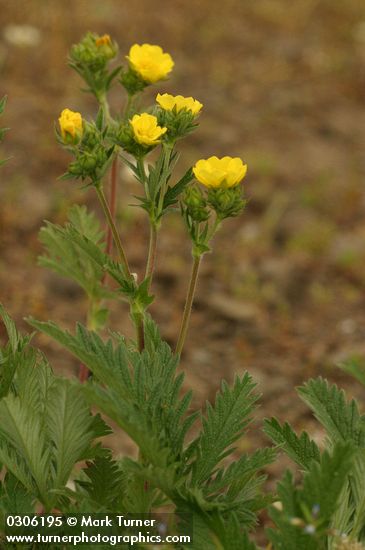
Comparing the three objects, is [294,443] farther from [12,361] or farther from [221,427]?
[12,361]

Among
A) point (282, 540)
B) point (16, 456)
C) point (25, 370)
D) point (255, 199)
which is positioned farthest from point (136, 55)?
point (255, 199)

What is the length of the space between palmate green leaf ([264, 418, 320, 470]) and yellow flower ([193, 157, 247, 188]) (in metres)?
0.48

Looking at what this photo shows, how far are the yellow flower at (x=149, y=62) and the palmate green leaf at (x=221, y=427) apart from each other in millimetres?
795

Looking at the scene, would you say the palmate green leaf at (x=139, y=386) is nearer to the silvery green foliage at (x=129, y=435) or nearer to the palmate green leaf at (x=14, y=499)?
the silvery green foliage at (x=129, y=435)

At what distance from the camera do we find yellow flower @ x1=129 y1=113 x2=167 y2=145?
1.61 meters

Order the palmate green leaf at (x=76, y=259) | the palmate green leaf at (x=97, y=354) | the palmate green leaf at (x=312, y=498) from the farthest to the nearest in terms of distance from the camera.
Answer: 1. the palmate green leaf at (x=76, y=259)
2. the palmate green leaf at (x=97, y=354)
3. the palmate green leaf at (x=312, y=498)

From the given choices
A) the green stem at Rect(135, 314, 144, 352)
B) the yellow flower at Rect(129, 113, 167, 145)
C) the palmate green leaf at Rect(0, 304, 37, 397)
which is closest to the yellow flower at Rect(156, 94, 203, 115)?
the yellow flower at Rect(129, 113, 167, 145)

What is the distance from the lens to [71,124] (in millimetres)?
1652

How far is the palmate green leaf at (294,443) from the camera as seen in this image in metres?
1.65

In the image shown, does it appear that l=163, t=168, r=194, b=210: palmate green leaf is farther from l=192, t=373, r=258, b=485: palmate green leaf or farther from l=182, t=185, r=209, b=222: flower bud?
l=192, t=373, r=258, b=485: palmate green leaf

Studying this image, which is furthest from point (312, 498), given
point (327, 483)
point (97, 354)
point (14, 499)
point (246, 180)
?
point (246, 180)

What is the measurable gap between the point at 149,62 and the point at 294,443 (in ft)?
3.10

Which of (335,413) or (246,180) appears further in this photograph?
(246,180)

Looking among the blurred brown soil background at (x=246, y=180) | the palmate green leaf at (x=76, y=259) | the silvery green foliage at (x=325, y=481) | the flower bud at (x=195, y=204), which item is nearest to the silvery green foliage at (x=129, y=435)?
the silvery green foliage at (x=325, y=481)
